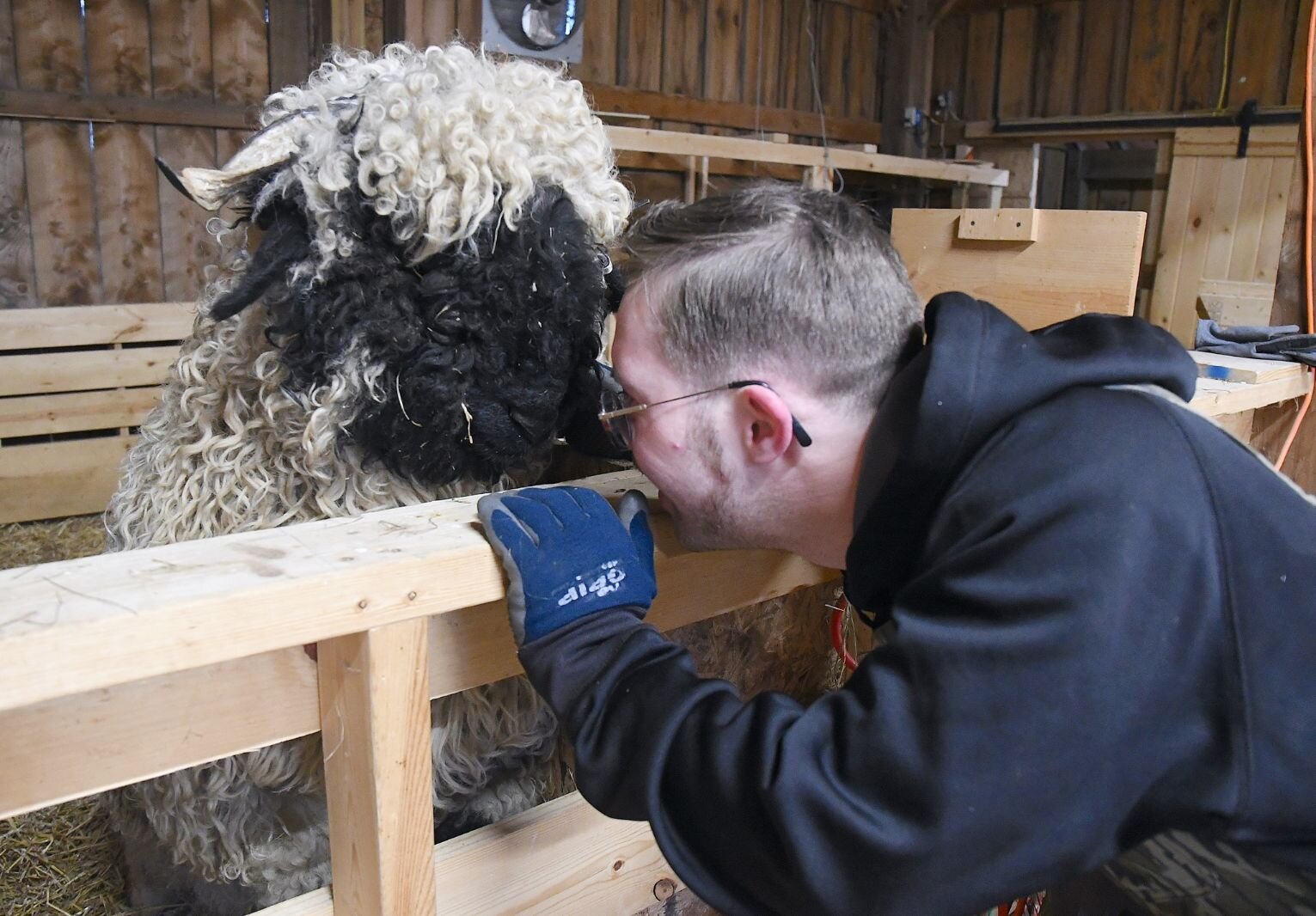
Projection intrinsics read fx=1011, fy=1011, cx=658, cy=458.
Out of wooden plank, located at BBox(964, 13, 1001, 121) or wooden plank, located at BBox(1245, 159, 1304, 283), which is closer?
wooden plank, located at BBox(1245, 159, 1304, 283)

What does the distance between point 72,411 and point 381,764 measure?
5.42m

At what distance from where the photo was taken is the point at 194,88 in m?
6.39

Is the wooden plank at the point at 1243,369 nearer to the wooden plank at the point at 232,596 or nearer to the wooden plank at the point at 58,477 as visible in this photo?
the wooden plank at the point at 232,596

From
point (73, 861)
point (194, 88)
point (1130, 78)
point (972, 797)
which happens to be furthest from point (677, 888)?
point (1130, 78)

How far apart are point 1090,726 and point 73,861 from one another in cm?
259

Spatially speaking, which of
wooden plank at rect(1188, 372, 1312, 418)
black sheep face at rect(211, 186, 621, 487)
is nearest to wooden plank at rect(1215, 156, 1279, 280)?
wooden plank at rect(1188, 372, 1312, 418)

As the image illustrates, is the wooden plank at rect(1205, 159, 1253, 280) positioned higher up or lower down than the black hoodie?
higher up

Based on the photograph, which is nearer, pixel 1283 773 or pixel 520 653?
pixel 1283 773

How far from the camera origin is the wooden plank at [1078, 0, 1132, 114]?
337 inches

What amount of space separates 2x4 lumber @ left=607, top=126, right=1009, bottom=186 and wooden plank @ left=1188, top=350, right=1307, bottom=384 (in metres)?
3.25

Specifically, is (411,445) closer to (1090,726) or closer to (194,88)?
(1090,726)

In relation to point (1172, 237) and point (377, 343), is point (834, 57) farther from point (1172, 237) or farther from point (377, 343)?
point (377, 343)

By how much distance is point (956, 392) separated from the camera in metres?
1.13

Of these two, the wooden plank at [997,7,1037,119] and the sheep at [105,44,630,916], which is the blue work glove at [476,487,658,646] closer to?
the sheep at [105,44,630,916]
